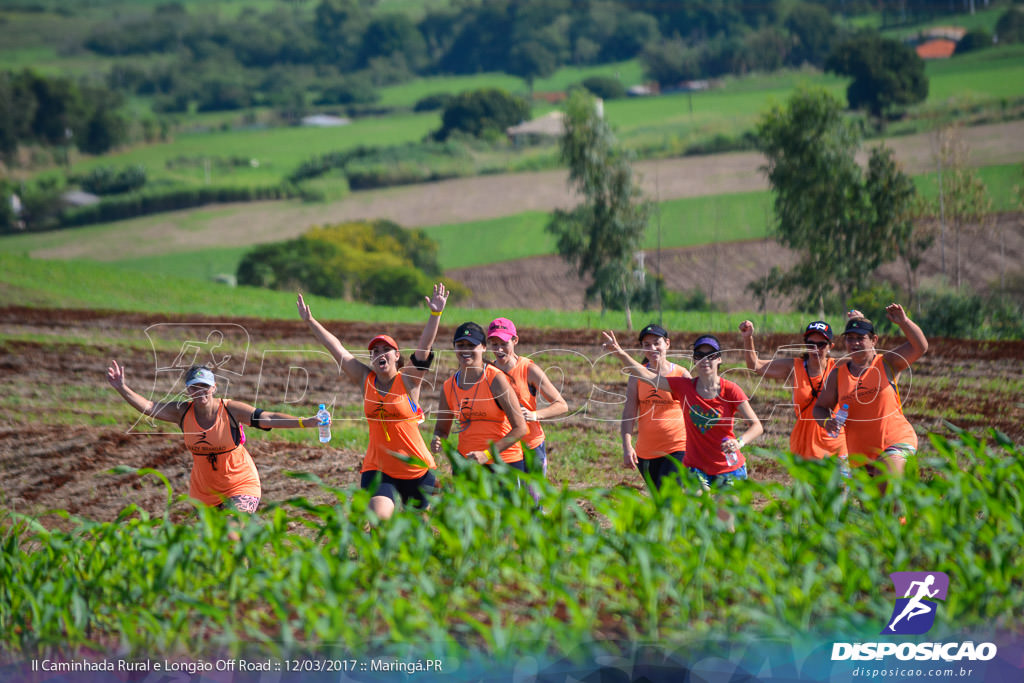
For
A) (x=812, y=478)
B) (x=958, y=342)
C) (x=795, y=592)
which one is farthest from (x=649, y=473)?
(x=958, y=342)

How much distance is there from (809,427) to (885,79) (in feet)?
207

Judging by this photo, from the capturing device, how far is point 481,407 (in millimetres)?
8812

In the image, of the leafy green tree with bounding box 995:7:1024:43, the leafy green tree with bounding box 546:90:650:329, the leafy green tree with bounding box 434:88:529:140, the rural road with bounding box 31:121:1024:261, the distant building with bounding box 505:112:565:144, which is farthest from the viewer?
the leafy green tree with bounding box 434:88:529:140

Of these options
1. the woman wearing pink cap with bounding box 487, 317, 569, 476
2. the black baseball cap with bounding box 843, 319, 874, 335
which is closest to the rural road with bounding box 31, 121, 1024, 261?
the black baseball cap with bounding box 843, 319, 874, 335

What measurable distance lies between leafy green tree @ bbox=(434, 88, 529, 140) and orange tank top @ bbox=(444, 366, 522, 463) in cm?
7273

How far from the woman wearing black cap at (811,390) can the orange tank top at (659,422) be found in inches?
34.3

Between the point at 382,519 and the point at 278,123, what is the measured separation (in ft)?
296

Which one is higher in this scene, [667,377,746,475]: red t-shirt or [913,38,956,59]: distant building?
[913,38,956,59]: distant building

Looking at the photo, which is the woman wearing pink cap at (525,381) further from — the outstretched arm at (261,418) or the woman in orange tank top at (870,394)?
the woman in orange tank top at (870,394)

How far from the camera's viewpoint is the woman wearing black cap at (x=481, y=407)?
8.67m

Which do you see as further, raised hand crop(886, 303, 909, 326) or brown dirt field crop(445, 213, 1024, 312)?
brown dirt field crop(445, 213, 1024, 312)

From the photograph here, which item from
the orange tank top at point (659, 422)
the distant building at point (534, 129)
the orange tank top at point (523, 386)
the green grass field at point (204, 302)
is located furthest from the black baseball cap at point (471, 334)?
the distant building at point (534, 129)

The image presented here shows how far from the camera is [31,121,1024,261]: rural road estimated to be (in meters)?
63.8

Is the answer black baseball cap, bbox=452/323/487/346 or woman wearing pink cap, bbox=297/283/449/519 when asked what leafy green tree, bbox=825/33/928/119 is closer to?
black baseball cap, bbox=452/323/487/346
